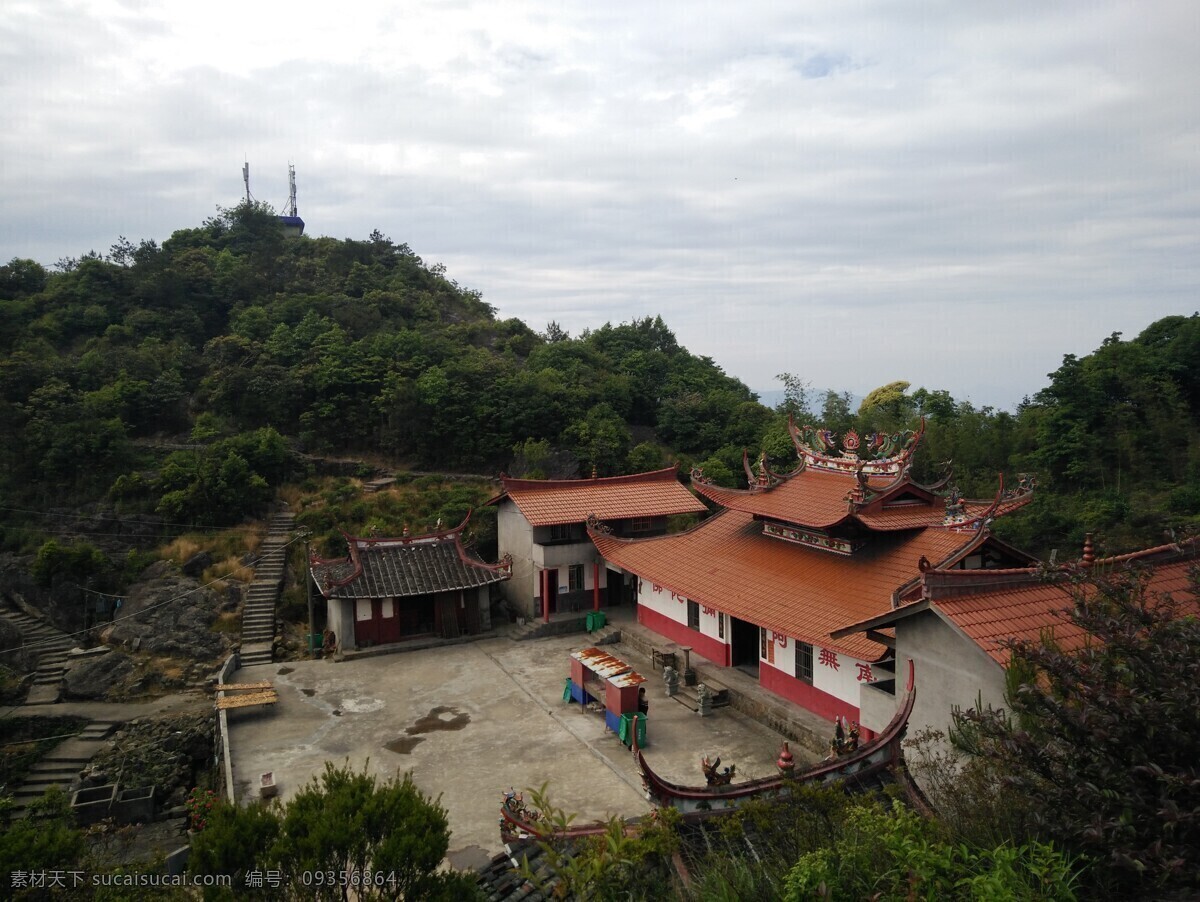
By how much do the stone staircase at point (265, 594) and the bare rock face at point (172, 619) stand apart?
0.80 meters

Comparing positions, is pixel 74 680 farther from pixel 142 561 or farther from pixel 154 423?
pixel 154 423

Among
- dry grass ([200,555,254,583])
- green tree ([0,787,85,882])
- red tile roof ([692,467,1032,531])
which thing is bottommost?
dry grass ([200,555,254,583])

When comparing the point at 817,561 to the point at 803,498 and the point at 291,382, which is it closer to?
the point at 803,498

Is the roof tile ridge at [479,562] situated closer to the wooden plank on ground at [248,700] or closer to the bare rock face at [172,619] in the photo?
the wooden plank on ground at [248,700]

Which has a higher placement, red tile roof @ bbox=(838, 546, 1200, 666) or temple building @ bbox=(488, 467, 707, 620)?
red tile roof @ bbox=(838, 546, 1200, 666)

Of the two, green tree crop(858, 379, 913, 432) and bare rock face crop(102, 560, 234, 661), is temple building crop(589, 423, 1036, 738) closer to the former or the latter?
bare rock face crop(102, 560, 234, 661)

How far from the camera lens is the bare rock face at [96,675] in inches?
734

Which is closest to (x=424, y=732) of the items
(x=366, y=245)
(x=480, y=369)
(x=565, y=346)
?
(x=480, y=369)

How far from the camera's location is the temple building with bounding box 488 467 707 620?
67.1 ft

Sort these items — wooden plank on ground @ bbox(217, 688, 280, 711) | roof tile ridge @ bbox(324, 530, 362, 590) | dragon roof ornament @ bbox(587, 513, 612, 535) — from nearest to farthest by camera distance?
1. wooden plank on ground @ bbox(217, 688, 280, 711)
2. roof tile ridge @ bbox(324, 530, 362, 590)
3. dragon roof ornament @ bbox(587, 513, 612, 535)

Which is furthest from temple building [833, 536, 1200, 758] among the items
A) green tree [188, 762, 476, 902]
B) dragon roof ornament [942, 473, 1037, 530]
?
green tree [188, 762, 476, 902]

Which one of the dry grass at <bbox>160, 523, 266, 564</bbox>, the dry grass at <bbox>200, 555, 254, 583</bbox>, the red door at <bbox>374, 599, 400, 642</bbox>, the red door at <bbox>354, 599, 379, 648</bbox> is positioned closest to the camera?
the red door at <bbox>354, 599, 379, 648</bbox>

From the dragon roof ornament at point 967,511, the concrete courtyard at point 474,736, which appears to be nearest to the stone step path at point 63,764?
the concrete courtyard at point 474,736

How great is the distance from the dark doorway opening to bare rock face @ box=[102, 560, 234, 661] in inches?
535
